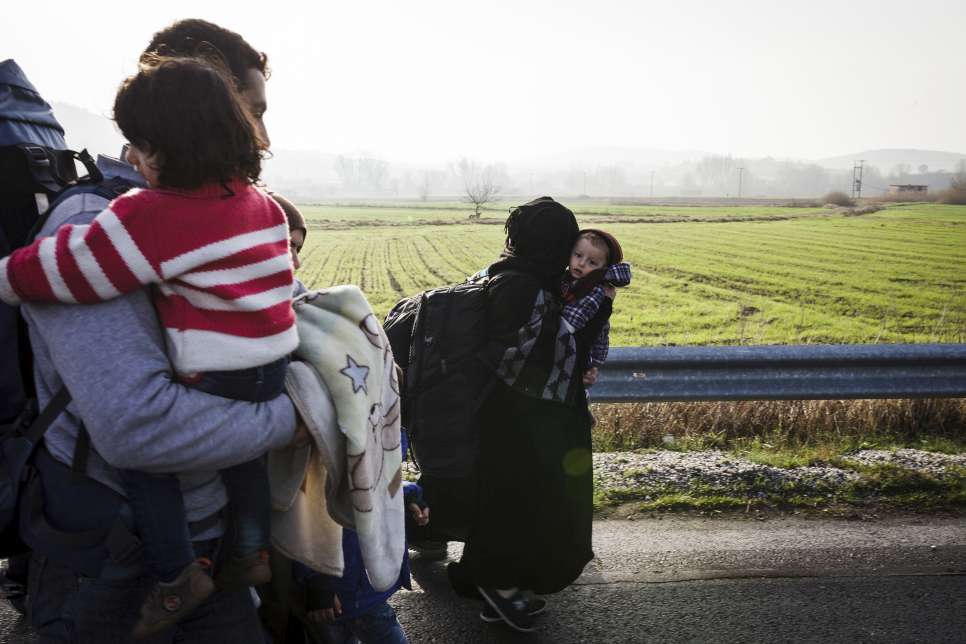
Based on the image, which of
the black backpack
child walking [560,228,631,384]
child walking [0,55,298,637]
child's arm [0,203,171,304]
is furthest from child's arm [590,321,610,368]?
child's arm [0,203,171,304]

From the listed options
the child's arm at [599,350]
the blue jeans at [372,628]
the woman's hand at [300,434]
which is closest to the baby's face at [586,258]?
the child's arm at [599,350]

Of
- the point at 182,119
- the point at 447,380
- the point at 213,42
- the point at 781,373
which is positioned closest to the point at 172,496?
the point at 182,119

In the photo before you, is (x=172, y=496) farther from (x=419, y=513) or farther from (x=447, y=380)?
(x=447, y=380)

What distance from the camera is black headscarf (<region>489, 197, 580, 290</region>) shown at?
2.85 m

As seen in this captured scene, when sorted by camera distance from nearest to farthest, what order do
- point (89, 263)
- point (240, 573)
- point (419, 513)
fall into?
1. point (89, 263)
2. point (240, 573)
3. point (419, 513)

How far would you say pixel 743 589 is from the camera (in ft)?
9.84

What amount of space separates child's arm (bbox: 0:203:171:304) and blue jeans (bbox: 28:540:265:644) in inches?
20.9

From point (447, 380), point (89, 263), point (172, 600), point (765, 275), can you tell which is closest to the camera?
point (89, 263)

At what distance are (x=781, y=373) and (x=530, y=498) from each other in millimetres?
2146

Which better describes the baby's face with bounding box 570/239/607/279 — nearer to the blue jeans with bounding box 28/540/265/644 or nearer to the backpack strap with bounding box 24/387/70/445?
the blue jeans with bounding box 28/540/265/644

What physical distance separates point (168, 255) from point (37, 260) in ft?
0.68

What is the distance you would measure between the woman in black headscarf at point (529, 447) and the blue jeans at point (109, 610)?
56.0 inches

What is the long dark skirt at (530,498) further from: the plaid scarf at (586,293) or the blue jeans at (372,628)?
the blue jeans at (372,628)

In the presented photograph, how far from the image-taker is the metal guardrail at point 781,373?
416cm
